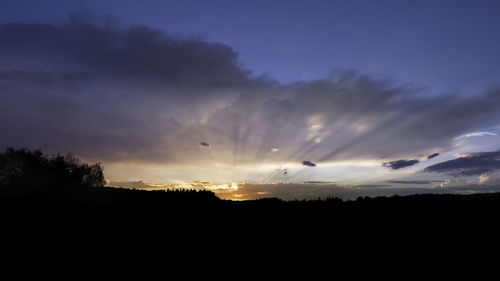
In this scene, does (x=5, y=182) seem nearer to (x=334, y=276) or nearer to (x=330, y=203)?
(x=330, y=203)

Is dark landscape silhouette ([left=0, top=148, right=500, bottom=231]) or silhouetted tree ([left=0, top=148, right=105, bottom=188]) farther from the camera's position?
silhouetted tree ([left=0, top=148, right=105, bottom=188])

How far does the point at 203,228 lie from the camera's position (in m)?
33.4

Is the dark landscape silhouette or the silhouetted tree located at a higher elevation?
the silhouetted tree

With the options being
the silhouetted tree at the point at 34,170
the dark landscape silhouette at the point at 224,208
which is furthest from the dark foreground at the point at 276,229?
the silhouetted tree at the point at 34,170

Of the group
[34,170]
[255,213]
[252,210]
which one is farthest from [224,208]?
[34,170]

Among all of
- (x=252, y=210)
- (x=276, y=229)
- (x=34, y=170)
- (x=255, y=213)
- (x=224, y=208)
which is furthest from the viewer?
(x=34, y=170)

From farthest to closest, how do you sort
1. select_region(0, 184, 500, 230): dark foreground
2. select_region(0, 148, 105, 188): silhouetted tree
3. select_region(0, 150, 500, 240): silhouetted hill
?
select_region(0, 148, 105, 188): silhouetted tree → select_region(0, 184, 500, 230): dark foreground → select_region(0, 150, 500, 240): silhouetted hill

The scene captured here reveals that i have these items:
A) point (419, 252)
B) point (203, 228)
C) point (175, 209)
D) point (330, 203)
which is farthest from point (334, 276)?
point (175, 209)

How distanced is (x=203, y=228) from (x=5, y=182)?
6887cm

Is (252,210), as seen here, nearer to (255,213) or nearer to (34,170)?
(255,213)

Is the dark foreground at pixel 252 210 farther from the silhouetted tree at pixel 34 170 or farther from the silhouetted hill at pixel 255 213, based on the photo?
the silhouetted tree at pixel 34 170

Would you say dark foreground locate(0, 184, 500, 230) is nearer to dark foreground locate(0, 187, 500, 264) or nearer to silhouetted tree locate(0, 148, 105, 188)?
dark foreground locate(0, 187, 500, 264)

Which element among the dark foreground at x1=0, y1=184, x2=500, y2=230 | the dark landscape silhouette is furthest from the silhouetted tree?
the dark foreground at x1=0, y1=184, x2=500, y2=230

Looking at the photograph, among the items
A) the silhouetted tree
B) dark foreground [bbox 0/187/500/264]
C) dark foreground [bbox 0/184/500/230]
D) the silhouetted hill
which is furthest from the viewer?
the silhouetted tree
